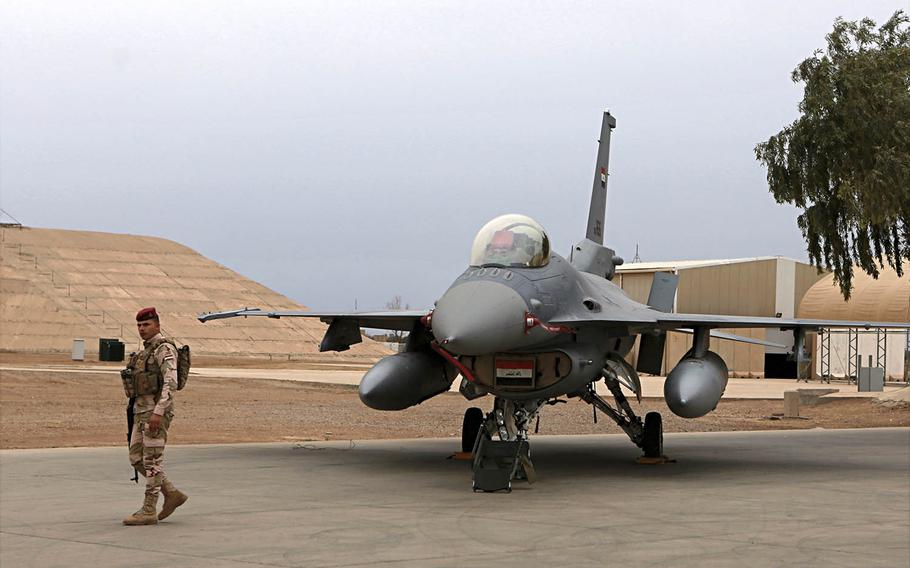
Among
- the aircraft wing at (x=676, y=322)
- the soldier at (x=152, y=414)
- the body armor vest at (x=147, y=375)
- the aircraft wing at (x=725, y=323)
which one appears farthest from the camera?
the aircraft wing at (x=725, y=323)

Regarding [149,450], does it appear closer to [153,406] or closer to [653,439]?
[153,406]

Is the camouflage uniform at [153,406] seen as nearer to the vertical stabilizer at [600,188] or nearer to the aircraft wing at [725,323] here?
the aircraft wing at [725,323]

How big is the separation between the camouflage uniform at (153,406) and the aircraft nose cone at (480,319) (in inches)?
144

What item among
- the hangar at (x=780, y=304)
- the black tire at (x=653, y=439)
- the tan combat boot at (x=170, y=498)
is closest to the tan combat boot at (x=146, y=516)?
the tan combat boot at (x=170, y=498)

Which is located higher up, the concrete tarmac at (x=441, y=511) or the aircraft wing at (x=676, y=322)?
the aircraft wing at (x=676, y=322)

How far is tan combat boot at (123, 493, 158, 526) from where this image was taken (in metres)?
10.2

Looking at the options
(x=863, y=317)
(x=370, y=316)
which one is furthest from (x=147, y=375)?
(x=863, y=317)

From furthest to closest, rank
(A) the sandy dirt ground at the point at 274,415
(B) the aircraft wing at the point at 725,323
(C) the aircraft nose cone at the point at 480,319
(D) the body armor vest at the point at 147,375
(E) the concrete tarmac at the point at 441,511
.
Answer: (A) the sandy dirt ground at the point at 274,415, (B) the aircraft wing at the point at 725,323, (C) the aircraft nose cone at the point at 480,319, (D) the body armor vest at the point at 147,375, (E) the concrete tarmac at the point at 441,511

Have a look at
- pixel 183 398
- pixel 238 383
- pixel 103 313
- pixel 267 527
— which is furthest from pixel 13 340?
pixel 267 527

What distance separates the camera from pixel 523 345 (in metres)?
13.8

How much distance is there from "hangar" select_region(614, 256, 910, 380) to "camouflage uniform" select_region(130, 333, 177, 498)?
49489mm

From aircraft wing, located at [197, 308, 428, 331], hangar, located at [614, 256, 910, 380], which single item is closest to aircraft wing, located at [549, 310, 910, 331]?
aircraft wing, located at [197, 308, 428, 331]

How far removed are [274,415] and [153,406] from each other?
18108mm

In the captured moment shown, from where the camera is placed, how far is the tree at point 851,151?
27.1 meters
